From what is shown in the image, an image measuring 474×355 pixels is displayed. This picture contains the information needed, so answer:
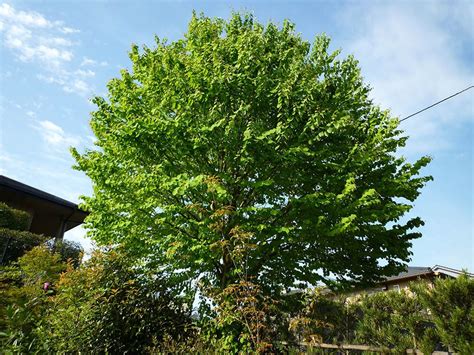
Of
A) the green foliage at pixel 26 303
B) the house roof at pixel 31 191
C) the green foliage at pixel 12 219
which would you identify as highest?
the house roof at pixel 31 191

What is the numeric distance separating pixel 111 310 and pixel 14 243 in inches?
407

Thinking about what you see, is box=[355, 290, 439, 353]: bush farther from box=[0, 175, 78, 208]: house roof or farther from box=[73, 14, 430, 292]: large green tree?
box=[0, 175, 78, 208]: house roof

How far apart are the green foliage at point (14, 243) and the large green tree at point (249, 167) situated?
6.52 meters

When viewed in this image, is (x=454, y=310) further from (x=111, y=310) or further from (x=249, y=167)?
(x=111, y=310)

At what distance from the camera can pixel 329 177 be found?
29.4 feet

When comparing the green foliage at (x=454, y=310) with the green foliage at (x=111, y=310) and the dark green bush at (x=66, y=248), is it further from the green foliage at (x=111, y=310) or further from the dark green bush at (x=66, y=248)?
the dark green bush at (x=66, y=248)

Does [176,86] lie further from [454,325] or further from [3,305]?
[454,325]

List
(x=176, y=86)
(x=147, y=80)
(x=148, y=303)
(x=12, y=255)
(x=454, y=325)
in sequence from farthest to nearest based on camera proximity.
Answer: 1. (x=12, y=255)
2. (x=147, y=80)
3. (x=176, y=86)
4. (x=148, y=303)
5. (x=454, y=325)

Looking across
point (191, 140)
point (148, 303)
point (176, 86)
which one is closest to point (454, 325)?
point (148, 303)

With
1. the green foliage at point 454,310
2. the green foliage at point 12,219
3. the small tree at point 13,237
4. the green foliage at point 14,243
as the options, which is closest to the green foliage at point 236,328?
the green foliage at point 454,310

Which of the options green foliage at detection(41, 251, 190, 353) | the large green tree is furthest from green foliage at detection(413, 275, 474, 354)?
green foliage at detection(41, 251, 190, 353)

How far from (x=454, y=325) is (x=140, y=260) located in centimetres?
826

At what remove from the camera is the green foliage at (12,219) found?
1570 centimetres

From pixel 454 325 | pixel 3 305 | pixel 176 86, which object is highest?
pixel 176 86
